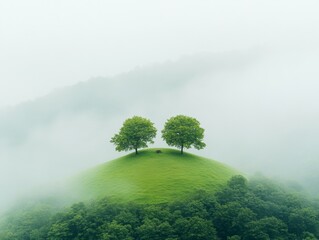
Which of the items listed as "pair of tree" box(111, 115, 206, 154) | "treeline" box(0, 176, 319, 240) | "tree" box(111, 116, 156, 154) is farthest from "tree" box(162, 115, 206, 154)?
"treeline" box(0, 176, 319, 240)

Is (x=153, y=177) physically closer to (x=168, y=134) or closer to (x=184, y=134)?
(x=168, y=134)

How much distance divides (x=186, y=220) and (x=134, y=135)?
41472mm

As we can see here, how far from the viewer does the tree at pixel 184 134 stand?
117062mm

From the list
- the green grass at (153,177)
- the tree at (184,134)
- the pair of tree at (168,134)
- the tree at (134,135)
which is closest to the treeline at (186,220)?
the green grass at (153,177)

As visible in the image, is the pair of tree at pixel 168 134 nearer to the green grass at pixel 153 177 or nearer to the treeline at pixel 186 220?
the green grass at pixel 153 177

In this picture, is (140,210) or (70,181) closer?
(140,210)

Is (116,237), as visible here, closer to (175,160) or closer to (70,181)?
(175,160)

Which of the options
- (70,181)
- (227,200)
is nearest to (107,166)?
(70,181)

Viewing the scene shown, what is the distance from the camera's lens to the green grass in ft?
330

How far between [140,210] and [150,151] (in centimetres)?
3653

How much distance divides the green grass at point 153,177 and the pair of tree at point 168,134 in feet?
18.4

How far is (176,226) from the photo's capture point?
83.2m

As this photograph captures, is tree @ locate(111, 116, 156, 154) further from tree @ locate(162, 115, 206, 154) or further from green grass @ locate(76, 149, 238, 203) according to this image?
tree @ locate(162, 115, 206, 154)

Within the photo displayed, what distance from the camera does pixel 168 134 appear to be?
118500 millimetres
